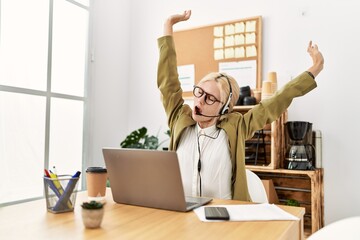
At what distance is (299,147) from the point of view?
2461 mm

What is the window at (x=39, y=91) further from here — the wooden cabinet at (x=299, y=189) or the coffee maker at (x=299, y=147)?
the coffee maker at (x=299, y=147)

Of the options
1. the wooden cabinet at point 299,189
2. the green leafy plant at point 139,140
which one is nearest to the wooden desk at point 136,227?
the wooden cabinet at point 299,189

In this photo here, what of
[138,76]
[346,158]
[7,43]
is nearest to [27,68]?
[7,43]

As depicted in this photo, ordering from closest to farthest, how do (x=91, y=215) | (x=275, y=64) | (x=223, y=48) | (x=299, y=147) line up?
(x=91, y=215) < (x=299, y=147) < (x=275, y=64) < (x=223, y=48)

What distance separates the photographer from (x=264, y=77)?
2.91 metres

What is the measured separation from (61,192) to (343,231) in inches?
31.7

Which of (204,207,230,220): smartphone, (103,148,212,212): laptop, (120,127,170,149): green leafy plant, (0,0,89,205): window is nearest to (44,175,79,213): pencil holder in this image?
(103,148,212,212): laptop

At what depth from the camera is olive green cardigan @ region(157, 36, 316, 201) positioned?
1421 mm

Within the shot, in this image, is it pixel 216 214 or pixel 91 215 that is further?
pixel 216 214

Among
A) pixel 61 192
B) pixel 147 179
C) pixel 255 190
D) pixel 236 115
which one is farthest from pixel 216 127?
pixel 61 192

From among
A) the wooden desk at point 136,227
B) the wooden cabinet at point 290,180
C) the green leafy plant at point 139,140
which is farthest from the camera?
the green leafy plant at point 139,140

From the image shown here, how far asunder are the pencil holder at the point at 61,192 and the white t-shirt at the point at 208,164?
54 cm

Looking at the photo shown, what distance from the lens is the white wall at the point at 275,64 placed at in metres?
2.56

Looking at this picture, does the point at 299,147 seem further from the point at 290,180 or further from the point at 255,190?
the point at 255,190
